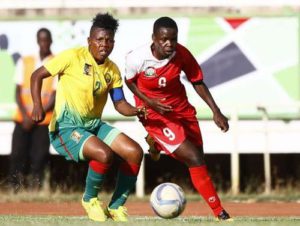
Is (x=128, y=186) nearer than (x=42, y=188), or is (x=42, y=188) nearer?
(x=128, y=186)

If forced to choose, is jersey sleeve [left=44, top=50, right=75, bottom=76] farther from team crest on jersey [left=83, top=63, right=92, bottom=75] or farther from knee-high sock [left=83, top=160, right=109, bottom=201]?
knee-high sock [left=83, top=160, right=109, bottom=201]

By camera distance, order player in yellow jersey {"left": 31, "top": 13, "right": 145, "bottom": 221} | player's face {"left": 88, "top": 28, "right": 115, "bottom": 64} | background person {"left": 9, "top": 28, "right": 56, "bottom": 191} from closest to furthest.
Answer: player in yellow jersey {"left": 31, "top": 13, "right": 145, "bottom": 221}, player's face {"left": 88, "top": 28, "right": 115, "bottom": 64}, background person {"left": 9, "top": 28, "right": 56, "bottom": 191}

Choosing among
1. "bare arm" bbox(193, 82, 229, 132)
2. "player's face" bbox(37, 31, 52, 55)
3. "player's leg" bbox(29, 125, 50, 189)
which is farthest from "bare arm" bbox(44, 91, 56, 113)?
"bare arm" bbox(193, 82, 229, 132)

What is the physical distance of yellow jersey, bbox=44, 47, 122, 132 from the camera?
11.2 meters

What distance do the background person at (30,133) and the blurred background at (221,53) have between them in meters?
0.69

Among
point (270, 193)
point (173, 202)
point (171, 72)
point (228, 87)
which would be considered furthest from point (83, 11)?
point (173, 202)

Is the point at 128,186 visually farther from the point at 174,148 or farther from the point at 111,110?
the point at 111,110

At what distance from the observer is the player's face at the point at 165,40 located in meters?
11.1

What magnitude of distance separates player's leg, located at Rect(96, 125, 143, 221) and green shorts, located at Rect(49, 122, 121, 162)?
5cm

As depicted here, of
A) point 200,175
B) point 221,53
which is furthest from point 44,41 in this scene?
point 200,175

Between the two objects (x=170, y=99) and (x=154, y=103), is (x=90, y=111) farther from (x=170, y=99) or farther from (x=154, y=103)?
(x=170, y=99)

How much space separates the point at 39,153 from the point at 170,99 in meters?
5.72

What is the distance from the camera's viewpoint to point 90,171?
11.2 m

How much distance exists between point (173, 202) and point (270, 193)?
7.13 metres
